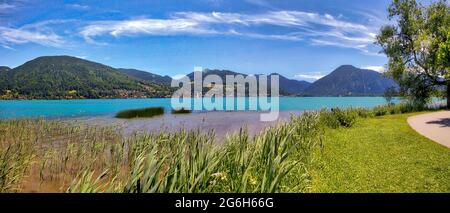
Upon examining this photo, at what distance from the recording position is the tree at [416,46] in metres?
28.4

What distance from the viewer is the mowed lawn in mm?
7262

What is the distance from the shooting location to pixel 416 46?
94.6 feet

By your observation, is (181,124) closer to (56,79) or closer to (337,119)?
(337,119)

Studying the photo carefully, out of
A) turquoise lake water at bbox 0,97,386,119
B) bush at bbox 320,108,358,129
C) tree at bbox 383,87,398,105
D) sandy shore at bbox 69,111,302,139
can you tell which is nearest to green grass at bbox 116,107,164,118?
turquoise lake water at bbox 0,97,386,119

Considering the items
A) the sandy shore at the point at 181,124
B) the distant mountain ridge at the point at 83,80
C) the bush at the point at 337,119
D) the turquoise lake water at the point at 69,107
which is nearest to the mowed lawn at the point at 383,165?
the distant mountain ridge at the point at 83,80

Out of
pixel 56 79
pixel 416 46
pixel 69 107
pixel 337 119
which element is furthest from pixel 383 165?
pixel 69 107

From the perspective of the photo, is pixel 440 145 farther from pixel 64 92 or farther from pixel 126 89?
pixel 126 89

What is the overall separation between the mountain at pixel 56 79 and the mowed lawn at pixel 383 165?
17.1 ft

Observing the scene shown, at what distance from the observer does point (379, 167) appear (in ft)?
29.4

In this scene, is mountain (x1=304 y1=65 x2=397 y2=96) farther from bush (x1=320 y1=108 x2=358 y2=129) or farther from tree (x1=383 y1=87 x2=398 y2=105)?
tree (x1=383 y1=87 x2=398 y2=105)

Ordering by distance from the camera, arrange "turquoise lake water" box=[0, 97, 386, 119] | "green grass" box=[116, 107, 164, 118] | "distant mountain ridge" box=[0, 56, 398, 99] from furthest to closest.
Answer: "green grass" box=[116, 107, 164, 118], "turquoise lake water" box=[0, 97, 386, 119], "distant mountain ridge" box=[0, 56, 398, 99]

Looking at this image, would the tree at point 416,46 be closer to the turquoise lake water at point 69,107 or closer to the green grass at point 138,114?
the turquoise lake water at point 69,107

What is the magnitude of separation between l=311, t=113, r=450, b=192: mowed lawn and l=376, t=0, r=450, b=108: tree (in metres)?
17.1
